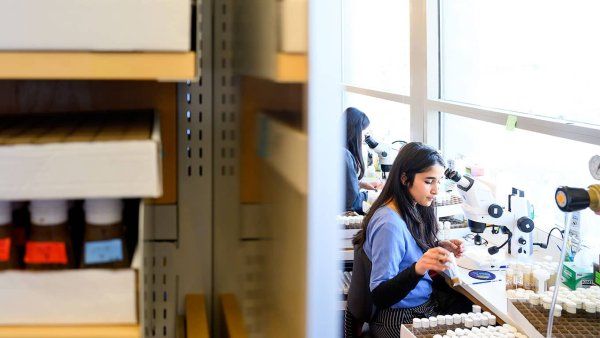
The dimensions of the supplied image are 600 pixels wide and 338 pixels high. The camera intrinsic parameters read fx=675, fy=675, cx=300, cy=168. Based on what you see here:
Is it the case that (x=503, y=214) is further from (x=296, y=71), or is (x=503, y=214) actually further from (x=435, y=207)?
(x=296, y=71)

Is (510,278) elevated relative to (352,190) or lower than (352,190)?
lower

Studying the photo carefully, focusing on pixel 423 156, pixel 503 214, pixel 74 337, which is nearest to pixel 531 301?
pixel 503 214

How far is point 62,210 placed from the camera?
878 mm

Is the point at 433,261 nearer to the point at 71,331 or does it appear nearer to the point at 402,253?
the point at 402,253

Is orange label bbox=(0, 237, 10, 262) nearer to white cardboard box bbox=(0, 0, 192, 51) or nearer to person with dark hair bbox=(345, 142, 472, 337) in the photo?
white cardboard box bbox=(0, 0, 192, 51)

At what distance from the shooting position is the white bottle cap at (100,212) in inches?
34.4

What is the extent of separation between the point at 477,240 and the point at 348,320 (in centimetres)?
78

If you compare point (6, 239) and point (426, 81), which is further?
point (426, 81)

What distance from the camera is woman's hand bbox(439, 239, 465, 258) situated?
3311mm

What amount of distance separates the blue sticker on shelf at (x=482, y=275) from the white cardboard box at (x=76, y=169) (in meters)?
2.49

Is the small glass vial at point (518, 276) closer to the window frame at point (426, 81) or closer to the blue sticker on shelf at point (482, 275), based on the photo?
the blue sticker on shelf at point (482, 275)

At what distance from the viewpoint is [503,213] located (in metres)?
3.02

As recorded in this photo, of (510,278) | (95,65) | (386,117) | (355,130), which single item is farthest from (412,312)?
(386,117)

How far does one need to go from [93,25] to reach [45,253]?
0.30m
